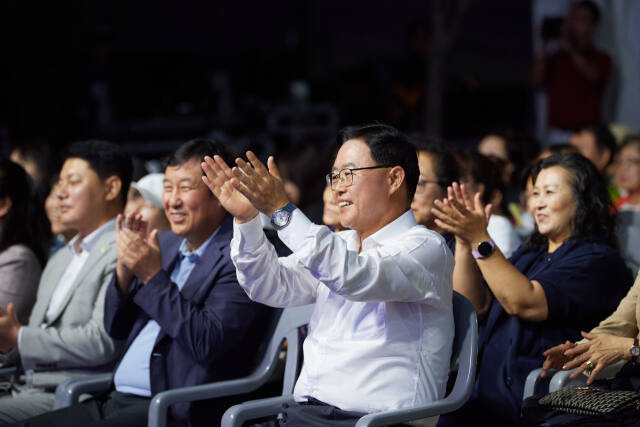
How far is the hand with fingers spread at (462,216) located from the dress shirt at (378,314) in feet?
0.77

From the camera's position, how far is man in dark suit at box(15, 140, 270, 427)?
3102 mm

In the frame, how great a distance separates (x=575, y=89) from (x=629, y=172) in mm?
2153

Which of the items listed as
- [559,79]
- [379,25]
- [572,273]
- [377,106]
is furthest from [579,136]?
[379,25]

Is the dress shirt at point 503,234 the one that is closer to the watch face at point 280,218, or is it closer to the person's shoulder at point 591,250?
the person's shoulder at point 591,250

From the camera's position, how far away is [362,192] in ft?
8.82

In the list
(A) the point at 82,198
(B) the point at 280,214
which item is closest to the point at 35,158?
(A) the point at 82,198

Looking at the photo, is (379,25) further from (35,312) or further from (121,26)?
(35,312)

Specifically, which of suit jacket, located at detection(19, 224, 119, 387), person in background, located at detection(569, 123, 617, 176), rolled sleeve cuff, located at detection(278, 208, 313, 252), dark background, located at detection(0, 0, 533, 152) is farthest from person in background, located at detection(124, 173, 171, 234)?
dark background, located at detection(0, 0, 533, 152)

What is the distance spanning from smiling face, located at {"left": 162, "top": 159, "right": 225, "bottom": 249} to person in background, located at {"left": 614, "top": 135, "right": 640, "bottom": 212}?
2.64 metres

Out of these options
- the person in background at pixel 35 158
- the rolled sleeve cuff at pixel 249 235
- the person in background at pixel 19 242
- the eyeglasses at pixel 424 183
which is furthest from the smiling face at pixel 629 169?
the person in background at pixel 35 158

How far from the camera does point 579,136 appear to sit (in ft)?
19.0

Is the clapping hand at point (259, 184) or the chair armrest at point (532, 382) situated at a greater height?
the clapping hand at point (259, 184)

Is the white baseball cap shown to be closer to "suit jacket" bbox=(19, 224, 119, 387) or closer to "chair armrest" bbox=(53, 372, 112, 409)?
"suit jacket" bbox=(19, 224, 119, 387)

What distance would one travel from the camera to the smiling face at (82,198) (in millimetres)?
3887
